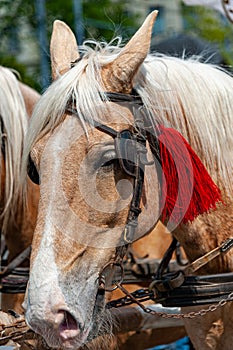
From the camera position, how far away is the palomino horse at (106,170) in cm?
251

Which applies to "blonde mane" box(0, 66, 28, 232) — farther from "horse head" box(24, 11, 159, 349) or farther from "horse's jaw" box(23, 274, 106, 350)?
"horse's jaw" box(23, 274, 106, 350)

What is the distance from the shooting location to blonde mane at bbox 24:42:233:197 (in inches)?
109

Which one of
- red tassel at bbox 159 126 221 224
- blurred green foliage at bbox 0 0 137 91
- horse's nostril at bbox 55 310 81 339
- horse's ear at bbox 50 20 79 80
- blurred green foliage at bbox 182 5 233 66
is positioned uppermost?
horse's ear at bbox 50 20 79 80

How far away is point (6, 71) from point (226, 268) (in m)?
1.81

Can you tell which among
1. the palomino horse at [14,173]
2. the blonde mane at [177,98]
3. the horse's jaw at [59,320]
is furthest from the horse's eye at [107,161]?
the palomino horse at [14,173]

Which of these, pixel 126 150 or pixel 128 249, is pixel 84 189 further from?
pixel 128 249

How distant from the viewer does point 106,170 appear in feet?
8.66

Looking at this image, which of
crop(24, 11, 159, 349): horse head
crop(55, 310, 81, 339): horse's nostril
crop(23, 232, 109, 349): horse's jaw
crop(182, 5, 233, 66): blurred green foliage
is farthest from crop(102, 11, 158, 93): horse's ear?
crop(182, 5, 233, 66): blurred green foliage

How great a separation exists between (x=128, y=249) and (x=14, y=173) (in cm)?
118

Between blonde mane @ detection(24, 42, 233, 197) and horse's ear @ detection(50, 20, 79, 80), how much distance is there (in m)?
0.08

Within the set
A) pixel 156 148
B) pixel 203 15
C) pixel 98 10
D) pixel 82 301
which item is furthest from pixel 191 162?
pixel 203 15

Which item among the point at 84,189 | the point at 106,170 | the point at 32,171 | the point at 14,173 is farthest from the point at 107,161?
the point at 14,173

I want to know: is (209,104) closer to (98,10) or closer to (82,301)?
(82,301)

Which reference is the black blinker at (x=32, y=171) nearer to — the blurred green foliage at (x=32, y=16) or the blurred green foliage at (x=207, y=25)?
the blurred green foliage at (x=32, y=16)
